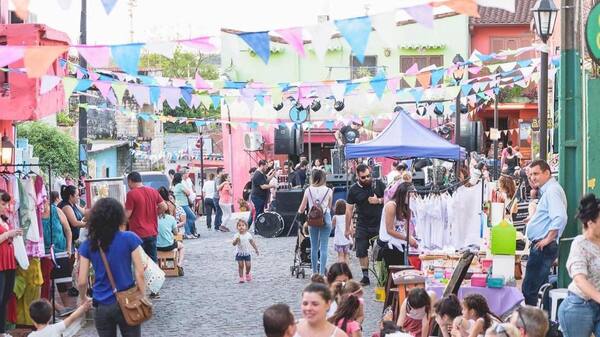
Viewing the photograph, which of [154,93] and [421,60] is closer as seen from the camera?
[154,93]

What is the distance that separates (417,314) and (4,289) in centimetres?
470

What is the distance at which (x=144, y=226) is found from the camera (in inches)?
607

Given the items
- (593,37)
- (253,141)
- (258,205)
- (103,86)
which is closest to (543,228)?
(593,37)

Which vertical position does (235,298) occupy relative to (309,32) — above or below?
below

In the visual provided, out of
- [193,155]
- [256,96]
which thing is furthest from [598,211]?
[193,155]

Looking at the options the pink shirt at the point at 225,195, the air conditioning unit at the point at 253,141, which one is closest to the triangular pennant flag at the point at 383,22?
the pink shirt at the point at 225,195

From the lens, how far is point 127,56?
1168 cm

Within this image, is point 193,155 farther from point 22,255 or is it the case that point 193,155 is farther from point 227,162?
point 22,255

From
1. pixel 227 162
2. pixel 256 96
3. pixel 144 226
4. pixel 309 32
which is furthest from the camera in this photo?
pixel 227 162

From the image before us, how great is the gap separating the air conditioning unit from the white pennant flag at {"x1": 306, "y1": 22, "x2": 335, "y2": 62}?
119 ft

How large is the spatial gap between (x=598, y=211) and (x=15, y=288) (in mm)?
7541

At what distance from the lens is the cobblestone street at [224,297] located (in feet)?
44.7

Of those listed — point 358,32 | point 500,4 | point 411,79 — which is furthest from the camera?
point 411,79

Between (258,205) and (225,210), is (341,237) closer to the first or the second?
(258,205)
